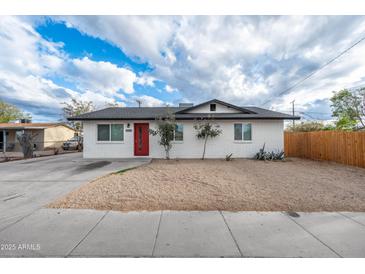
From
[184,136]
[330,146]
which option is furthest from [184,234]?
[330,146]

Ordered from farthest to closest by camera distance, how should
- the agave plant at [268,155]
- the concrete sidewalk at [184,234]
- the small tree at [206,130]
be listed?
the agave plant at [268,155] → the small tree at [206,130] → the concrete sidewalk at [184,234]

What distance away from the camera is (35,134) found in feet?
59.6

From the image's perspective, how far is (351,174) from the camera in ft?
23.1

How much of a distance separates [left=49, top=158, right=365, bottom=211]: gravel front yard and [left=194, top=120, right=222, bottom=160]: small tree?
4286 mm

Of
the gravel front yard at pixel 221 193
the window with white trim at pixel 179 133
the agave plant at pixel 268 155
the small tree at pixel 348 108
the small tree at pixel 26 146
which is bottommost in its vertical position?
the gravel front yard at pixel 221 193

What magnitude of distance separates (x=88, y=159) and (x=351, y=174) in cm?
1374

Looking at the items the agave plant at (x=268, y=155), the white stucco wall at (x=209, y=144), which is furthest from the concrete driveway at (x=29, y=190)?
the agave plant at (x=268, y=155)

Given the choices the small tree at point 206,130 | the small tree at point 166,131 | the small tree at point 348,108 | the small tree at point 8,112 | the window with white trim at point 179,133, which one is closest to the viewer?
the small tree at point 166,131

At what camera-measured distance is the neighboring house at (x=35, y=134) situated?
18.9m

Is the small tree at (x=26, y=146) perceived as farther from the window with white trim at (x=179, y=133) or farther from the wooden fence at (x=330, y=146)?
the wooden fence at (x=330, y=146)

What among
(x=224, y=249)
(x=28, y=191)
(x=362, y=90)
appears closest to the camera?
(x=224, y=249)

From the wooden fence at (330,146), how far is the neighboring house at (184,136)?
250 cm

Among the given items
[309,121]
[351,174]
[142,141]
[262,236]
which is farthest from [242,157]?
[309,121]

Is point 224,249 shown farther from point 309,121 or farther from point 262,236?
point 309,121
